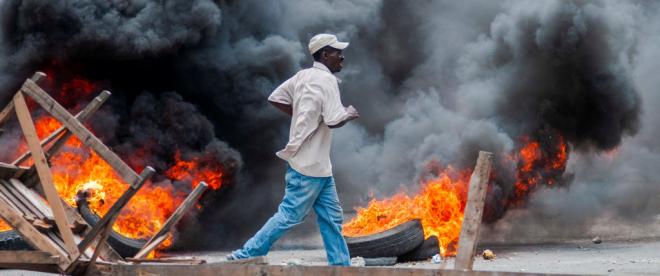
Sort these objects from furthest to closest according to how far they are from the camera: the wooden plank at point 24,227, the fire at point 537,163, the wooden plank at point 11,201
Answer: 1. the fire at point 537,163
2. the wooden plank at point 11,201
3. the wooden plank at point 24,227

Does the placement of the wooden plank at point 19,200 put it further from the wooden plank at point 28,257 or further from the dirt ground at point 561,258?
the dirt ground at point 561,258

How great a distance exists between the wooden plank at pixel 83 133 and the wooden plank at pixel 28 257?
1.95 feet

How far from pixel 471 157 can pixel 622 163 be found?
30.0ft

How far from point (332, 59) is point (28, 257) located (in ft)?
7.55

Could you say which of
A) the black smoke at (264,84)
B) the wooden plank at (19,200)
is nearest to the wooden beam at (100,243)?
the wooden plank at (19,200)

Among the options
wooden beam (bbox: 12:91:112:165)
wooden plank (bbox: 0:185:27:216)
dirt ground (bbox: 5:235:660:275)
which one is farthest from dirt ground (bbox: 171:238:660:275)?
wooden plank (bbox: 0:185:27:216)

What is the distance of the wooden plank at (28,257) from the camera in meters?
4.10

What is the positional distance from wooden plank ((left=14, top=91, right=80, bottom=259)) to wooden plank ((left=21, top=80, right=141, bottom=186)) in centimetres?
8

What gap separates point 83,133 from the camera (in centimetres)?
411

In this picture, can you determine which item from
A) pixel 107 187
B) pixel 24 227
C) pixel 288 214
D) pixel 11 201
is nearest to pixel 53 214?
pixel 24 227

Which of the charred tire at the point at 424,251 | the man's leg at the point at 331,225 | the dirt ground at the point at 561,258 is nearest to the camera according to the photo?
the man's leg at the point at 331,225

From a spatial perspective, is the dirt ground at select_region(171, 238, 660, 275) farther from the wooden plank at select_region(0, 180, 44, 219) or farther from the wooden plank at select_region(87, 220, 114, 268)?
the wooden plank at select_region(87, 220, 114, 268)

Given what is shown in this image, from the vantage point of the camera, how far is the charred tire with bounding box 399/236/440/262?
28.7 ft

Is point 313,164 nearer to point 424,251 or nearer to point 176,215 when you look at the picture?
point 176,215
